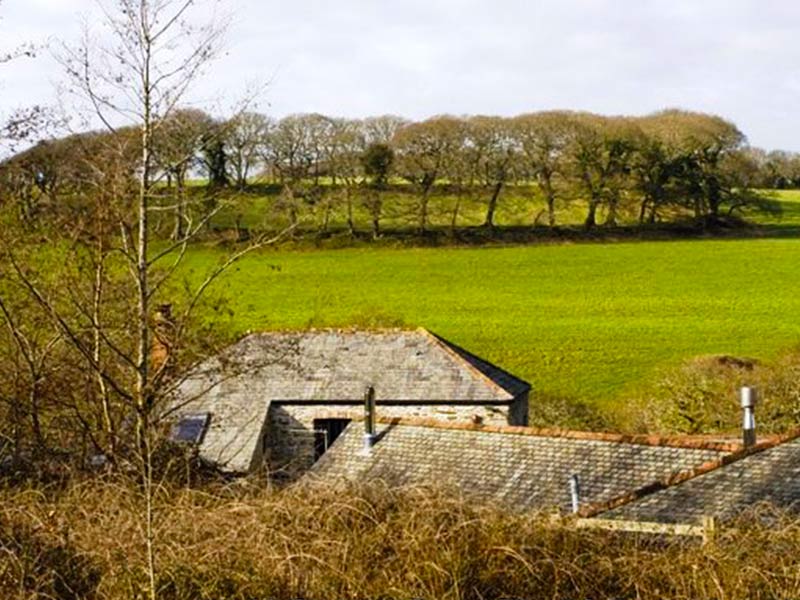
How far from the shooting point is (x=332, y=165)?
4434 cm

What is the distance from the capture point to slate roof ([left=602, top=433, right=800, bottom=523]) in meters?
10.5

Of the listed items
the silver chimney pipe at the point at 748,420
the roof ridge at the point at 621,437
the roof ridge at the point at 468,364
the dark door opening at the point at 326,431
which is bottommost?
the dark door opening at the point at 326,431

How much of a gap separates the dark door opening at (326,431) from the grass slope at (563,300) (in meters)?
8.08

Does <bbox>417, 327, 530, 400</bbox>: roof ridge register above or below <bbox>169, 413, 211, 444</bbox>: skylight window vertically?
above

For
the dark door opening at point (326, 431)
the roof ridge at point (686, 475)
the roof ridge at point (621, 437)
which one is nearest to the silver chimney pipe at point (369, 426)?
the roof ridge at point (621, 437)

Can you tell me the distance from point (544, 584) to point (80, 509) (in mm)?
3590

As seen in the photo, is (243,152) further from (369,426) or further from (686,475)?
(686,475)

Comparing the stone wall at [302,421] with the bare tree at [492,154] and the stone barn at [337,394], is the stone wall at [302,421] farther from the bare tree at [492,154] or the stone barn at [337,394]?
the bare tree at [492,154]

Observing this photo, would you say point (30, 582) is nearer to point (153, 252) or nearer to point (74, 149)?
point (74, 149)

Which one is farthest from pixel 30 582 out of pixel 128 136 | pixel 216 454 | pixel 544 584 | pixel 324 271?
pixel 324 271

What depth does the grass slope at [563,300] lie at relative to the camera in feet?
109

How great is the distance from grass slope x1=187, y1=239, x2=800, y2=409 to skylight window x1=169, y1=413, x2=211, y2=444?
8.44m

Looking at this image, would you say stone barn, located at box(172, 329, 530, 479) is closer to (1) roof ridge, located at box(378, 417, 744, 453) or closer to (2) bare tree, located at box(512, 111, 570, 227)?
(1) roof ridge, located at box(378, 417, 744, 453)

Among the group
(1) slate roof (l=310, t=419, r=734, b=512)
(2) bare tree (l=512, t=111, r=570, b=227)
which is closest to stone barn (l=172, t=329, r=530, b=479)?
(1) slate roof (l=310, t=419, r=734, b=512)
